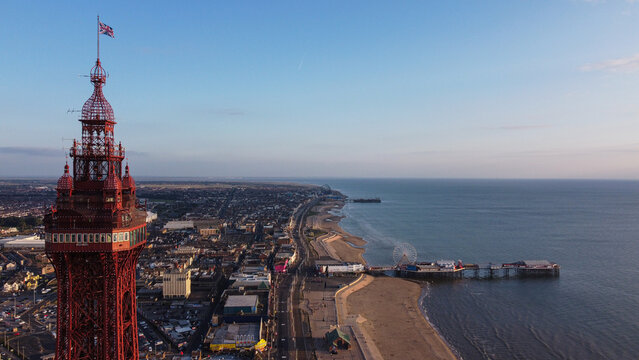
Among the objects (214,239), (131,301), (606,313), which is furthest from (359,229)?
(131,301)

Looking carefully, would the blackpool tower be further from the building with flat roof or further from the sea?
the sea

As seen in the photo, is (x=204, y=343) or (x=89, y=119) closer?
(x=89, y=119)

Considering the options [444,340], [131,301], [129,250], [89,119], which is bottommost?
[444,340]

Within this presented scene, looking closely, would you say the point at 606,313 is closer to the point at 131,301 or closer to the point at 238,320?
the point at 238,320

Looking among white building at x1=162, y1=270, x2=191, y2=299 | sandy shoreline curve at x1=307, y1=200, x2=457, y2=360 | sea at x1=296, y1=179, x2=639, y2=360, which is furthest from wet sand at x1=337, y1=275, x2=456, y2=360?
white building at x1=162, y1=270, x2=191, y2=299

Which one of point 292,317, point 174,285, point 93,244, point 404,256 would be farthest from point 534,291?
point 93,244

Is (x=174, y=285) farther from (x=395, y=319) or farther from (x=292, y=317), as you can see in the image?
(x=395, y=319)
